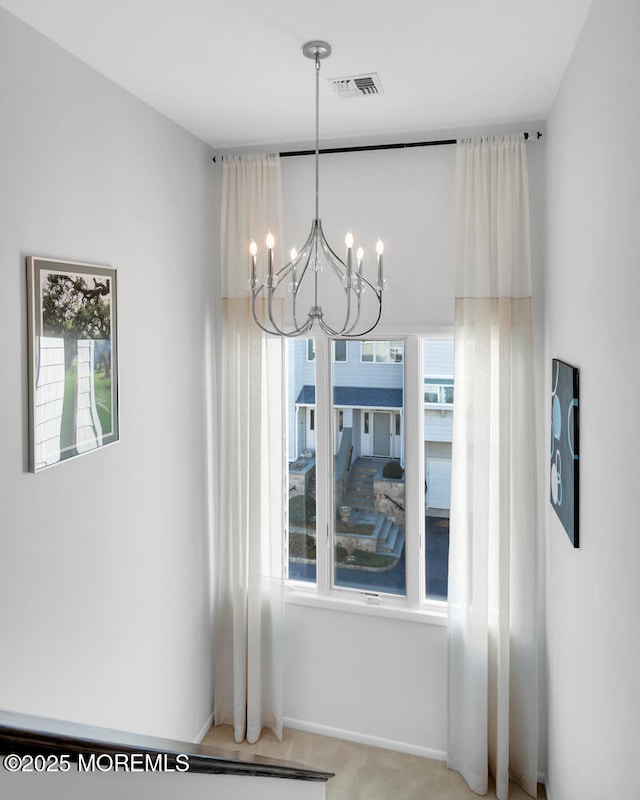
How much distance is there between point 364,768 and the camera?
3070 millimetres

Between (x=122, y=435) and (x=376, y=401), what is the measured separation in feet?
4.46

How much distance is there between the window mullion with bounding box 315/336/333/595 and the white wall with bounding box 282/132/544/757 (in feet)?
0.79

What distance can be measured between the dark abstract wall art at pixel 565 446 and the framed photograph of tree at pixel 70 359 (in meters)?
1.69

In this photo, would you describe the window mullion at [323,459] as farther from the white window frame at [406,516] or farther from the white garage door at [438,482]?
the white garage door at [438,482]

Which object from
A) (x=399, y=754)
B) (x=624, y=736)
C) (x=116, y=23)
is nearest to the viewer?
(x=624, y=736)

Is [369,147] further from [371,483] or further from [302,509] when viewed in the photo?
[302,509]

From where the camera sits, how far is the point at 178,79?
2.37m

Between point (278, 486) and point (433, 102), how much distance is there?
6.42 ft

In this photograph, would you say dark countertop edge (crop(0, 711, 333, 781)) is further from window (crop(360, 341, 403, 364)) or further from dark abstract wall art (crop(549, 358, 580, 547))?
window (crop(360, 341, 403, 364))

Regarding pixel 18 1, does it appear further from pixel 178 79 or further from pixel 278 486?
pixel 278 486

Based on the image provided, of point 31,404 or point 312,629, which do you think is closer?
point 31,404

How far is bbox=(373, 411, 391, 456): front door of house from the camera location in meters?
3.28

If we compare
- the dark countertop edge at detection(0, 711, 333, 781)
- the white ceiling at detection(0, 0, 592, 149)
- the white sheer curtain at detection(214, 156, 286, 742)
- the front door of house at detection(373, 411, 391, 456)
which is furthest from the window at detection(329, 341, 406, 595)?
the dark countertop edge at detection(0, 711, 333, 781)

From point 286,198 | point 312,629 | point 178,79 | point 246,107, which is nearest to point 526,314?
point 286,198
